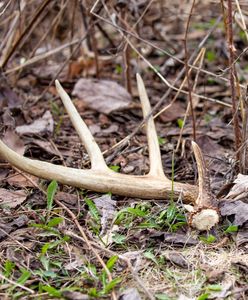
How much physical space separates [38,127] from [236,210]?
1.44 m

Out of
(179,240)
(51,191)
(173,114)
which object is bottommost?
(173,114)

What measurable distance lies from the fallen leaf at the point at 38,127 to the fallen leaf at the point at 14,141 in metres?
0.17

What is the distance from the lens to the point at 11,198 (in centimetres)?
298

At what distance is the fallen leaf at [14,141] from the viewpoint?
11.2ft

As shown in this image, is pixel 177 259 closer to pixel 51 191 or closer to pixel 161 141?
pixel 51 191

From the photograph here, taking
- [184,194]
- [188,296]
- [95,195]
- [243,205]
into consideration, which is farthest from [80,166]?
[188,296]

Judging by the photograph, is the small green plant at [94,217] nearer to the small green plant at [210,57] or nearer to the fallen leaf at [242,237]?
the fallen leaf at [242,237]

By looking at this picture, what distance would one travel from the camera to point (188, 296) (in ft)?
7.80

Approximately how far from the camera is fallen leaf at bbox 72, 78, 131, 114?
4.18 metres

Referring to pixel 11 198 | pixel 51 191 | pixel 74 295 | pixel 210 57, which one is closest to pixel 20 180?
pixel 11 198

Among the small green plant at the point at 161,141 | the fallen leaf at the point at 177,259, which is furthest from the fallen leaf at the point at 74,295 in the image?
the small green plant at the point at 161,141

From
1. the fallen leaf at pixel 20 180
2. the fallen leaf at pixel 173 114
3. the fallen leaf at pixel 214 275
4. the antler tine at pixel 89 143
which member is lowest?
the fallen leaf at pixel 173 114

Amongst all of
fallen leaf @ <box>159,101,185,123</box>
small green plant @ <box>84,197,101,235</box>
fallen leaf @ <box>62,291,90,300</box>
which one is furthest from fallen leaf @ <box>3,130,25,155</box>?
fallen leaf @ <box>62,291,90,300</box>

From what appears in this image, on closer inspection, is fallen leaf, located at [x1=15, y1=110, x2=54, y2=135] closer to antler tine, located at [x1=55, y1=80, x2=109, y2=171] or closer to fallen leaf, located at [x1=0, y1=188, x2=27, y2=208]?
antler tine, located at [x1=55, y1=80, x2=109, y2=171]
